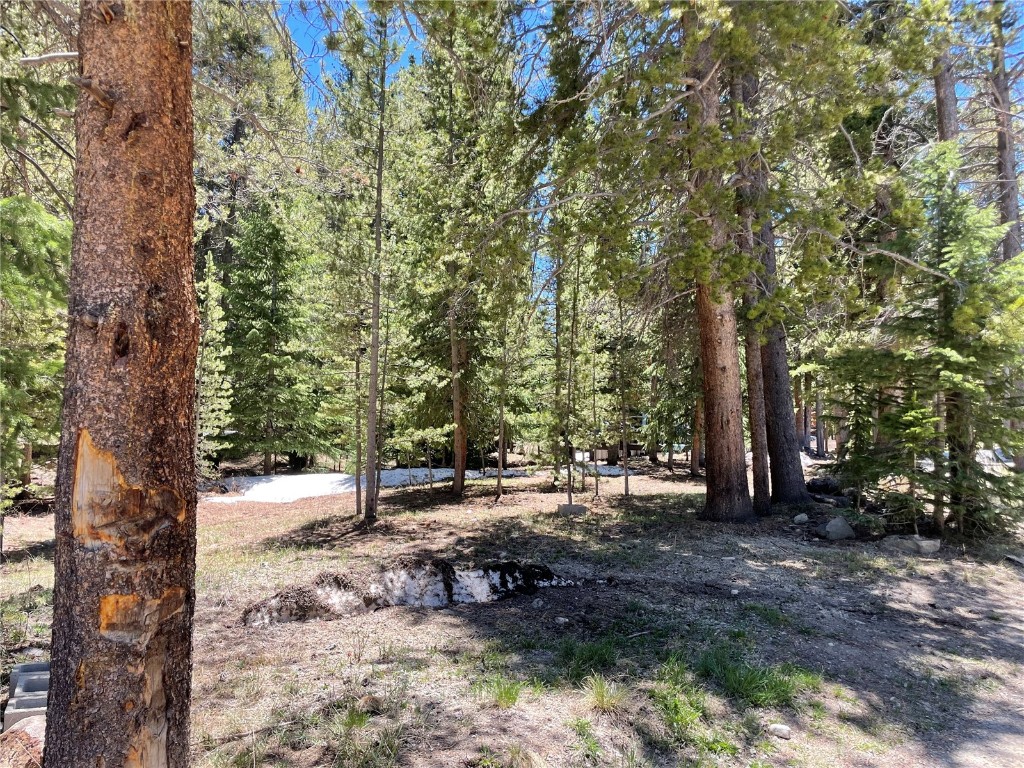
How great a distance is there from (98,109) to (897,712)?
5095mm

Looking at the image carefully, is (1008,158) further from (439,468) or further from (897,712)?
(439,468)

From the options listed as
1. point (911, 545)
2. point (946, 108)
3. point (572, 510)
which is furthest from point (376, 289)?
point (946, 108)

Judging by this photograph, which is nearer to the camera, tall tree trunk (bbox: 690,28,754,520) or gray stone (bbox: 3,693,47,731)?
gray stone (bbox: 3,693,47,731)

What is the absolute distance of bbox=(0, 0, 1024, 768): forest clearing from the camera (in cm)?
216

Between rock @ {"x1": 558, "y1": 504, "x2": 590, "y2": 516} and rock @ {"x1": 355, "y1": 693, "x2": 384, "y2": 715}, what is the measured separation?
799 cm

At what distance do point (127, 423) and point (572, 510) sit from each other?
9.81m

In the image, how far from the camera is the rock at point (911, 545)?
7363 millimetres

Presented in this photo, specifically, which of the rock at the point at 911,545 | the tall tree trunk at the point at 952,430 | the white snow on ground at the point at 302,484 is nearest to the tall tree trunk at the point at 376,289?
the white snow on ground at the point at 302,484

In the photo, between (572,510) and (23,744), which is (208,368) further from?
(23,744)

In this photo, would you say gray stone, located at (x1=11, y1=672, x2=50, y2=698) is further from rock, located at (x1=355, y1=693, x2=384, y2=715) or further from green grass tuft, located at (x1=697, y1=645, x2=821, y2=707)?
green grass tuft, located at (x1=697, y1=645, x2=821, y2=707)

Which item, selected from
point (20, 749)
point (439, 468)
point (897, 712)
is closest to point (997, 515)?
point (897, 712)

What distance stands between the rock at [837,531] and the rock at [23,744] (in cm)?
866

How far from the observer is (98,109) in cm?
217

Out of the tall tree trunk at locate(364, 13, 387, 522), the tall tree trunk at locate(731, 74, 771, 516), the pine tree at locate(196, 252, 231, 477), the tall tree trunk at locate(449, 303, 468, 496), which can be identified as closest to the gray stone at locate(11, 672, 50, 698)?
the tall tree trunk at locate(364, 13, 387, 522)
